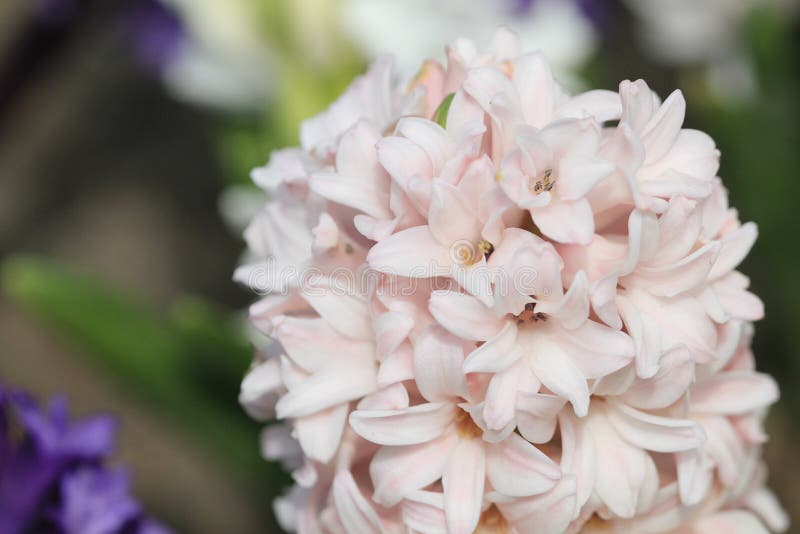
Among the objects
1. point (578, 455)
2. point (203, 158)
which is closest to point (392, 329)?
point (578, 455)

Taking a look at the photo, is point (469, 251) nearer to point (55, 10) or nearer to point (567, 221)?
point (567, 221)

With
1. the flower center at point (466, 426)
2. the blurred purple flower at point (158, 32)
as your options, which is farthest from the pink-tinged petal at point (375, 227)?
the blurred purple flower at point (158, 32)

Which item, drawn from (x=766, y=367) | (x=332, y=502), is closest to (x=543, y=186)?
(x=332, y=502)

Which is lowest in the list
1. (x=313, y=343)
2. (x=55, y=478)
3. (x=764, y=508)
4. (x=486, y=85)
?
(x=764, y=508)

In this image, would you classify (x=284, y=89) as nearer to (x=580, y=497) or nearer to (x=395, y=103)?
(x=395, y=103)

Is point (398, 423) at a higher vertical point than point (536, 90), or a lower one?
lower

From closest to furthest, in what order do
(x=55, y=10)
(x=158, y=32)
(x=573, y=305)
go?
(x=573, y=305)
(x=158, y=32)
(x=55, y=10)

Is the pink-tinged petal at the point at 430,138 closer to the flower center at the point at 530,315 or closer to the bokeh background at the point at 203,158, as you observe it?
the flower center at the point at 530,315

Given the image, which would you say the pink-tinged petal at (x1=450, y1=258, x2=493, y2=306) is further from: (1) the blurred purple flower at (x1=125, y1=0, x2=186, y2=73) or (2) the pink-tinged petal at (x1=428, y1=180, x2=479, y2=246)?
(1) the blurred purple flower at (x1=125, y1=0, x2=186, y2=73)
